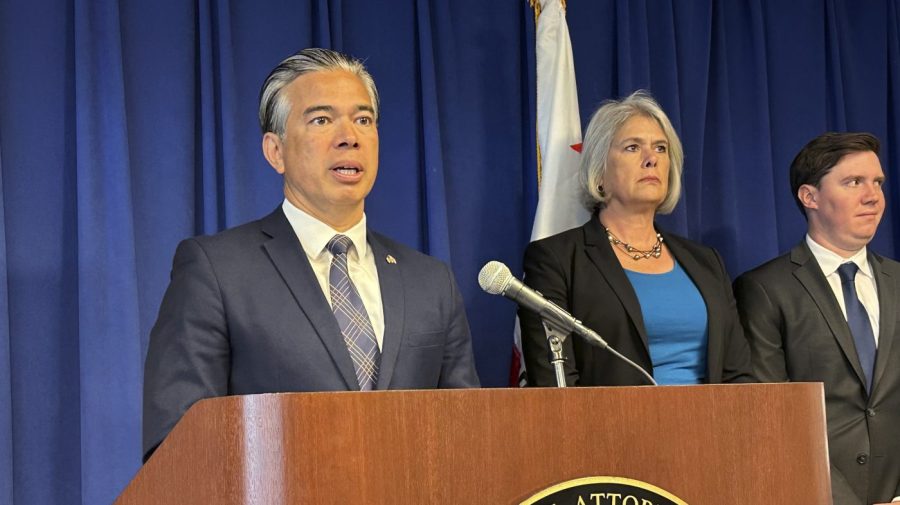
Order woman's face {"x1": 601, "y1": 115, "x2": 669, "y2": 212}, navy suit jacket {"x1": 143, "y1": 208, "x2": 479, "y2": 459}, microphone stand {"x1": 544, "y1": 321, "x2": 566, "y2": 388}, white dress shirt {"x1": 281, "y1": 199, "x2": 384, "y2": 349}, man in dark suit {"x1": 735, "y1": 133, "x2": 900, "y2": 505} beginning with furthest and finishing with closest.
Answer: man in dark suit {"x1": 735, "y1": 133, "x2": 900, "y2": 505}, woman's face {"x1": 601, "y1": 115, "x2": 669, "y2": 212}, white dress shirt {"x1": 281, "y1": 199, "x2": 384, "y2": 349}, navy suit jacket {"x1": 143, "y1": 208, "x2": 479, "y2": 459}, microphone stand {"x1": 544, "y1": 321, "x2": 566, "y2": 388}

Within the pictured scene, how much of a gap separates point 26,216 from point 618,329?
1.63 metres

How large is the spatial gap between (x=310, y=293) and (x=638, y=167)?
59.4 inches

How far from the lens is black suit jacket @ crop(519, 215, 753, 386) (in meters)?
3.19

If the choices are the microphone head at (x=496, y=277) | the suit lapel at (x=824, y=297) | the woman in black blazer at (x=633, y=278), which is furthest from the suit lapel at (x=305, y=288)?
the suit lapel at (x=824, y=297)

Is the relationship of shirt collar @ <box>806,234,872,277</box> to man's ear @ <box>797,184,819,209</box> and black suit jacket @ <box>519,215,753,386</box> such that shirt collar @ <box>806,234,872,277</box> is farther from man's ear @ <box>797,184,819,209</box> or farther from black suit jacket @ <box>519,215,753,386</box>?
black suit jacket @ <box>519,215,753,386</box>

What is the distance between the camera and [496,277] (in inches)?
76.2

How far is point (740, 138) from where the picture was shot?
175 inches

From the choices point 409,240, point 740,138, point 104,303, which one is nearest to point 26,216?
point 104,303

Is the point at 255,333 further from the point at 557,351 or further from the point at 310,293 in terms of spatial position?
the point at 557,351

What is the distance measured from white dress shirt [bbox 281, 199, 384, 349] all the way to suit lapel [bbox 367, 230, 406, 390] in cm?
2

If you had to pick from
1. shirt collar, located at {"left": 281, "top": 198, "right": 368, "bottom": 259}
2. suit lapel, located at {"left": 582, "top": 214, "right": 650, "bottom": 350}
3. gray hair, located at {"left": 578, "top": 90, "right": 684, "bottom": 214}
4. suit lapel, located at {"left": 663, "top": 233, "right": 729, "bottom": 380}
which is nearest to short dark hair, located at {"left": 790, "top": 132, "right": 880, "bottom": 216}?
gray hair, located at {"left": 578, "top": 90, "right": 684, "bottom": 214}

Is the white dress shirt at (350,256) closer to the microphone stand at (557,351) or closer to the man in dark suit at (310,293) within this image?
the man in dark suit at (310,293)

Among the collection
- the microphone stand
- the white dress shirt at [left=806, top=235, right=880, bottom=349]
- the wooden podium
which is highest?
the white dress shirt at [left=806, top=235, right=880, bottom=349]

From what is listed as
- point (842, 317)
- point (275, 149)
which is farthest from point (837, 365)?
point (275, 149)
